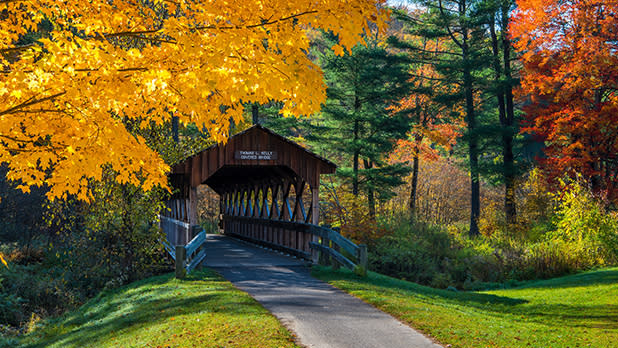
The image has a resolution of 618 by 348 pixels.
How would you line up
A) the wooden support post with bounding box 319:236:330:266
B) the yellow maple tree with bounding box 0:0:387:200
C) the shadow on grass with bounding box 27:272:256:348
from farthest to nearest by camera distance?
the wooden support post with bounding box 319:236:330:266 < the shadow on grass with bounding box 27:272:256:348 < the yellow maple tree with bounding box 0:0:387:200

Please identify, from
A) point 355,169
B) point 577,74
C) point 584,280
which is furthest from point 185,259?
point 577,74

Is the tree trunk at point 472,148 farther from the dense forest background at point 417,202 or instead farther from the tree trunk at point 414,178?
the tree trunk at point 414,178

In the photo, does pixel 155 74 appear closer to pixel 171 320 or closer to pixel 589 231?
pixel 171 320

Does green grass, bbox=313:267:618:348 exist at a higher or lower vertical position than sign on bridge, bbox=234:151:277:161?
lower

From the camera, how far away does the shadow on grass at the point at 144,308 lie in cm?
917

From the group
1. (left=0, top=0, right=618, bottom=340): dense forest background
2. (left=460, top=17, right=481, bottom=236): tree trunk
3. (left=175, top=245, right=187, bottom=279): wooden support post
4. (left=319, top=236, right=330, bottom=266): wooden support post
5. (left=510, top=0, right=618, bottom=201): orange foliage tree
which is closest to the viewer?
(left=175, top=245, right=187, bottom=279): wooden support post

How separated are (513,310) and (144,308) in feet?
22.7

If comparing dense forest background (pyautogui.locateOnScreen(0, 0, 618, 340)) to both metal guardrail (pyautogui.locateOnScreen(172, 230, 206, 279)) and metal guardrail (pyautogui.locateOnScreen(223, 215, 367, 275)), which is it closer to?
metal guardrail (pyautogui.locateOnScreen(172, 230, 206, 279))

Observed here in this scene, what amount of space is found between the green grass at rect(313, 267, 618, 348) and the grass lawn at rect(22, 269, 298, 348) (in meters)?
2.21

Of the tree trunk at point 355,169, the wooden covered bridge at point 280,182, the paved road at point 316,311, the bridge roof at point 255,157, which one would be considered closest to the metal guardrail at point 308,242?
the wooden covered bridge at point 280,182

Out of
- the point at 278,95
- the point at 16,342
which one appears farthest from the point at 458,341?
the point at 16,342

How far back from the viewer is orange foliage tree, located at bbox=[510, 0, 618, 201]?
21500mm

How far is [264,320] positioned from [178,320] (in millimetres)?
1442

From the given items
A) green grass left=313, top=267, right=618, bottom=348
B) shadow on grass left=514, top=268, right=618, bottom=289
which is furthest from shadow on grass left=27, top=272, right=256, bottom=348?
shadow on grass left=514, top=268, right=618, bottom=289
